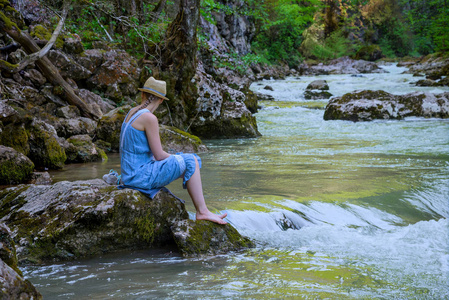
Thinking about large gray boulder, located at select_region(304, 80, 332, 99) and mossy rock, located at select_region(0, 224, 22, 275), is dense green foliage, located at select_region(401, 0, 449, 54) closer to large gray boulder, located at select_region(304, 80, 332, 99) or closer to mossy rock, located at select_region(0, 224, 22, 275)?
large gray boulder, located at select_region(304, 80, 332, 99)

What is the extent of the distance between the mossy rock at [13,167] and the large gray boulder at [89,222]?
212cm

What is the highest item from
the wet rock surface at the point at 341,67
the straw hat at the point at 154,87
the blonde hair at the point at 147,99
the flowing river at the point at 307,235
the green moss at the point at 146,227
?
the wet rock surface at the point at 341,67

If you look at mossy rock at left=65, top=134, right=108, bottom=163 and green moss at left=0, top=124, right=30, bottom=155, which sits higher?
green moss at left=0, top=124, right=30, bottom=155

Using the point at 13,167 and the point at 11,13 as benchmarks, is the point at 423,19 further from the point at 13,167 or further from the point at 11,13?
the point at 13,167

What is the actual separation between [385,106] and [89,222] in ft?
47.6

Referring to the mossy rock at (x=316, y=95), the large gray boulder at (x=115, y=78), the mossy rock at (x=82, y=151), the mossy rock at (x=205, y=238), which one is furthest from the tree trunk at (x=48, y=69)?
the mossy rock at (x=316, y=95)

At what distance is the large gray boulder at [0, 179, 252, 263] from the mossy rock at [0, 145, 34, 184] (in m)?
2.12

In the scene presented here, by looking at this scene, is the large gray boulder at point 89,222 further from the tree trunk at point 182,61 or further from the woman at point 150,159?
the tree trunk at point 182,61

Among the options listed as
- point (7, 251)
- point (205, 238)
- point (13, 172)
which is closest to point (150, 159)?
point (205, 238)

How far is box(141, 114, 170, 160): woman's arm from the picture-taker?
13.3 feet

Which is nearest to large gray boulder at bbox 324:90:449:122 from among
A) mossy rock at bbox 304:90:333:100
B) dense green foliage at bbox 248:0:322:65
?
mossy rock at bbox 304:90:333:100

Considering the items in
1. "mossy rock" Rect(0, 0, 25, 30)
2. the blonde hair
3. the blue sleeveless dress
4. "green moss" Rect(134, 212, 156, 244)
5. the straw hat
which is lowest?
"green moss" Rect(134, 212, 156, 244)

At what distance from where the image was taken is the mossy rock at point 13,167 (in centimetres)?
633

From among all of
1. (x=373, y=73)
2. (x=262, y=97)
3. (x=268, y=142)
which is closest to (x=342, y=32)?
(x=373, y=73)
